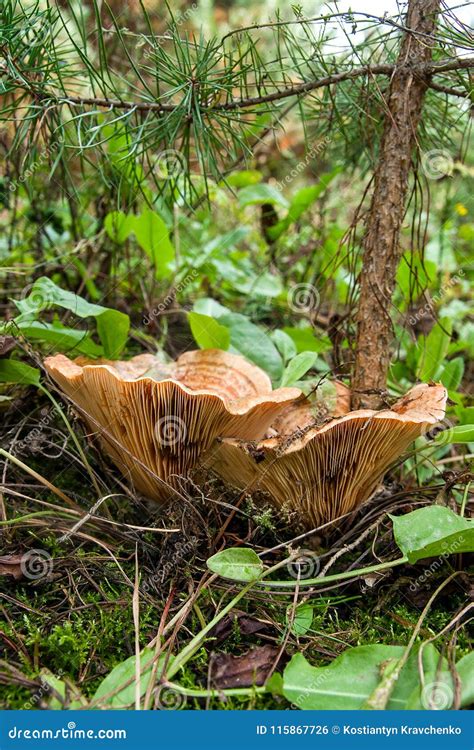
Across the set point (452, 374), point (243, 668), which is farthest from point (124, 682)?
point (452, 374)

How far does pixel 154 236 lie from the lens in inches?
109

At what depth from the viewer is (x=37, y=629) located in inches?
59.8

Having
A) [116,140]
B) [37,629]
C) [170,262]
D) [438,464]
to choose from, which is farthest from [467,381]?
[37,629]

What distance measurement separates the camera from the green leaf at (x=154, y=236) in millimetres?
2723

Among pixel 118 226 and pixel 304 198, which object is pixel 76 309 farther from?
pixel 304 198

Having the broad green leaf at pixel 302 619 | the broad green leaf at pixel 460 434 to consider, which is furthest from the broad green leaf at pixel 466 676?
the broad green leaf at pixel 460 434

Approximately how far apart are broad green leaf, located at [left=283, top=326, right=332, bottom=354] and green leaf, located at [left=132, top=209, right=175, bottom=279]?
740 mm

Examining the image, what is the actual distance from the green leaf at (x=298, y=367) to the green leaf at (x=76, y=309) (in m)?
0.60

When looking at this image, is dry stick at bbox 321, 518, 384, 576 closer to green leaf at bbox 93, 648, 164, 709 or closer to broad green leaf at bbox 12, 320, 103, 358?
green leaf at bbox 93, 648, 164, 709

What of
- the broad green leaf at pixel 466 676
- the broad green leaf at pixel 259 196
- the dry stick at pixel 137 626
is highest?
the broad green leaf at pixel 259 196

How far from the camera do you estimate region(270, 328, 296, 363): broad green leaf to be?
2357mm

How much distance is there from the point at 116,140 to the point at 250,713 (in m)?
2.06

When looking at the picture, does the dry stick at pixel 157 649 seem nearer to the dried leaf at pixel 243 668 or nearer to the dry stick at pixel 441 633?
the dried leaf at pixel 243 668

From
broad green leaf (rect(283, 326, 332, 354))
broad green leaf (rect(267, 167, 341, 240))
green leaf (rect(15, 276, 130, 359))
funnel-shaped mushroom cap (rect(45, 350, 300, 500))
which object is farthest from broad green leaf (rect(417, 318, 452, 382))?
green leaf (rect(15, 276, 130, 359))
